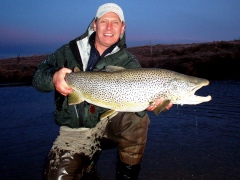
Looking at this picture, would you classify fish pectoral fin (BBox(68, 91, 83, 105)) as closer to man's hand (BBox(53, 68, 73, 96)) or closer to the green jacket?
man's hand (BBox(53, 68, 73, 96))

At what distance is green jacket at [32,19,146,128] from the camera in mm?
3433

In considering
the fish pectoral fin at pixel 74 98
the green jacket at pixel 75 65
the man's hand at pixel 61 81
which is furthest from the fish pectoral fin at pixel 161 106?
the man's hand at pixel 61 81

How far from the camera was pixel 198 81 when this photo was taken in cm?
342

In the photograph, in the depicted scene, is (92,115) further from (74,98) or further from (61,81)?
(61,81)

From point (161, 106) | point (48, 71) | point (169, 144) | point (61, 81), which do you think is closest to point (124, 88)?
point (161, 106)

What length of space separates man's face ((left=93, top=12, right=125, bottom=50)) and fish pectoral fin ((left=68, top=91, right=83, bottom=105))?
94 centimetres

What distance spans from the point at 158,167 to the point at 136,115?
3.45ft

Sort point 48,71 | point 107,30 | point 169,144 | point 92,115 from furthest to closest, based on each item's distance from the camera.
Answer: point 169,144
point 107,30
point 92,115
point 48,71

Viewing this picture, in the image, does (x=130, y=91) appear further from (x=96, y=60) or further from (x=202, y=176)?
(x=202, y=176)

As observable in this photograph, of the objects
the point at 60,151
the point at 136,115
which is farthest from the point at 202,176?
the point at 60,151

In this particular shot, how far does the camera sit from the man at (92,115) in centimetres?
336

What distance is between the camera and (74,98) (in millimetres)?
3330

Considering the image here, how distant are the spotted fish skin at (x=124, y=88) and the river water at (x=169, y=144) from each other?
4.52ft

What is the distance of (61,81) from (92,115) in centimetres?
73
